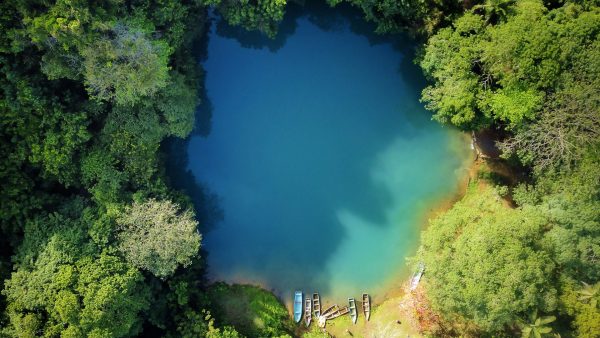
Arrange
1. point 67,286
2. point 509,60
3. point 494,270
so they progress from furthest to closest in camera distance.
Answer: point 509,60 → point 494,270 → point 67,286

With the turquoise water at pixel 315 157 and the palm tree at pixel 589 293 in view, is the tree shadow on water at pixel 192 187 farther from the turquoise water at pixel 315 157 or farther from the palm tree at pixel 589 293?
the palm tree at pixel 589 293

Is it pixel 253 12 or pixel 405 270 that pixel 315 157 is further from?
pixel 253 12

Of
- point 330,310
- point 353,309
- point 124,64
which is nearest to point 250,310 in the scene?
point 330,310

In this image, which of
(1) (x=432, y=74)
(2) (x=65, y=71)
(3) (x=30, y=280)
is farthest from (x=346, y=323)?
(2) (x=65, y=71)

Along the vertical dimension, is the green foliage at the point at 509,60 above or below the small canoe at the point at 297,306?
above

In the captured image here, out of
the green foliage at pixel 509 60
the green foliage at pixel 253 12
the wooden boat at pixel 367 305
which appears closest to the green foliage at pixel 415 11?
the green foliage at pixel 509 60

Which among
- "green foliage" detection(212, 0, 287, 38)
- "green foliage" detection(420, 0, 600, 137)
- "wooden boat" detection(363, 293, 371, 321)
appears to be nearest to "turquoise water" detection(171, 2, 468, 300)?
"wooden boat" detection(363, 293, 371, 321)

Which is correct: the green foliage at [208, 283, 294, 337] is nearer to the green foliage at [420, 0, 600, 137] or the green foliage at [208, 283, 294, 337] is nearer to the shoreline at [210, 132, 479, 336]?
the shoreline at [210, 132, 479, 336]
